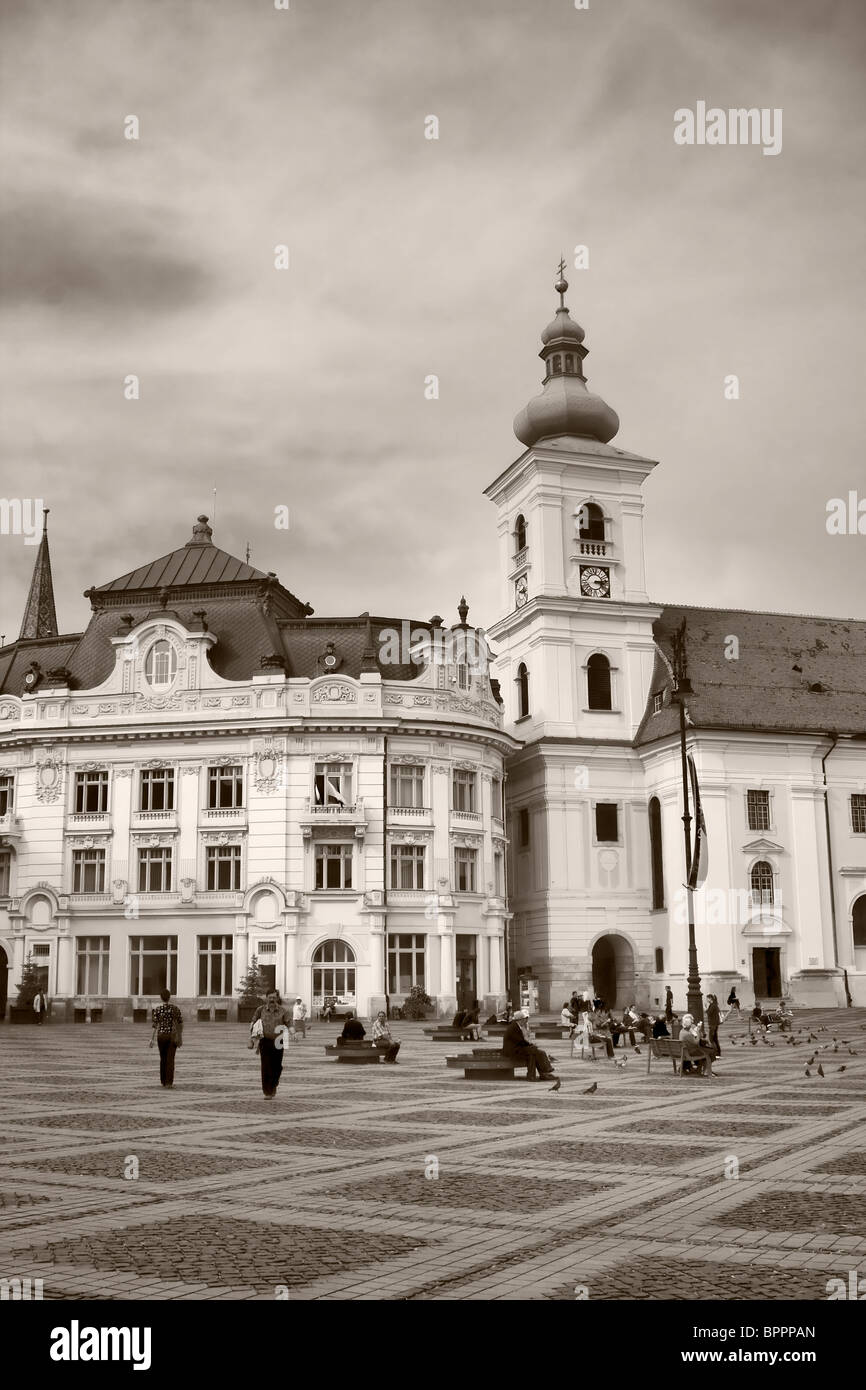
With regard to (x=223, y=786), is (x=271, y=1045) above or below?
below

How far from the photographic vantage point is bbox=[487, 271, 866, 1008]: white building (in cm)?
6000

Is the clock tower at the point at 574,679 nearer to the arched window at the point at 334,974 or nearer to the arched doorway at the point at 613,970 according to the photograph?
the arched doorway at the point at 613,970

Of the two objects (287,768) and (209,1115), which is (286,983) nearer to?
(287,768)

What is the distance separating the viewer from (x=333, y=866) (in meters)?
55.4

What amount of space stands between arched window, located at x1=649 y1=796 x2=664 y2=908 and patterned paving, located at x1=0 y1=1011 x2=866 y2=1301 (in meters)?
40.0

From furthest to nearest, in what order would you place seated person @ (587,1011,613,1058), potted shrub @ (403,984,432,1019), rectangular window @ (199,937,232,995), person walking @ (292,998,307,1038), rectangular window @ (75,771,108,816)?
1. rectangular window @ (75,771,108,816)
2. rectangular window @ (199,937,232,995)
3. potted shrub @ (403,984,432,1019)
4. person walking @ (292,998,307,1038)
5. seated person @ (587,1011,613,1058)

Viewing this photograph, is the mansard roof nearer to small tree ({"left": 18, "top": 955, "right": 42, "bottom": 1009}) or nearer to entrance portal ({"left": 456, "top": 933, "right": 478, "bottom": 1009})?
entrance portal ({"left": 456, "top": 933, "right": 478, "bottom": 1009})

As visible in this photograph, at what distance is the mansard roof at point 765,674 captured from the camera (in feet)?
203

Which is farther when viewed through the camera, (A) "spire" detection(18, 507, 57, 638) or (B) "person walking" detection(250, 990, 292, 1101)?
(A) "spire" detection(18, 507, 57, 638)

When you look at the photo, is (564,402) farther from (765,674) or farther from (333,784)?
(333,784)

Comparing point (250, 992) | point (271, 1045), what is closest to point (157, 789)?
point (250, 992)

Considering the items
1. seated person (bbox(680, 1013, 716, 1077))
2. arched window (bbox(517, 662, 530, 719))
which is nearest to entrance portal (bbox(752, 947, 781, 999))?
arched window (bbox(517, 662, 530, 719))

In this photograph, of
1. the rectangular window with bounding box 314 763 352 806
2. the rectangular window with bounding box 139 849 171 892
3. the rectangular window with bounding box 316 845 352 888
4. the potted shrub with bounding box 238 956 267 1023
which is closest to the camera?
the potted shrub with bounding box 238 956 267 1023

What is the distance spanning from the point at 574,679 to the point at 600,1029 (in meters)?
33.9
